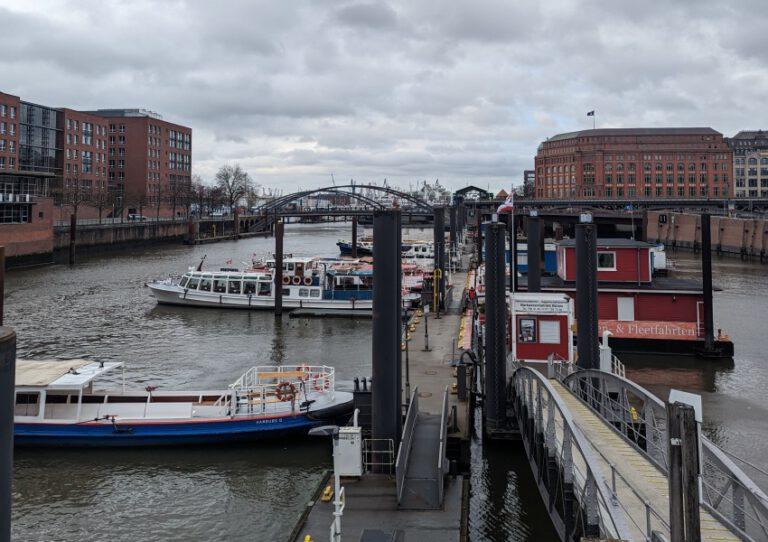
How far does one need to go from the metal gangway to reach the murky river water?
2.05 metres

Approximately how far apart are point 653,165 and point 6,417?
17658cm

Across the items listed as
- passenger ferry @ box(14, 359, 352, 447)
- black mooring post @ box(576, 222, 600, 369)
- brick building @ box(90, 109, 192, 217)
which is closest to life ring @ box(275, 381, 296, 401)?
passenger ferry @ box(14, 359, 352, 447)

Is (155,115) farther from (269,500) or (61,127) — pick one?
(269,500)

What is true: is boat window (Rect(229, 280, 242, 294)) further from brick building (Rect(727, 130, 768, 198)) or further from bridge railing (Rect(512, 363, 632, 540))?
brick building (Rect(727, 130, 768, 198))

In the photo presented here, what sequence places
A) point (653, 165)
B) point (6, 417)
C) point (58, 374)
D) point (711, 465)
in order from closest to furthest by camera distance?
point (6, 417) → point (711, 465) → point (58, 374) → point (653, 165)

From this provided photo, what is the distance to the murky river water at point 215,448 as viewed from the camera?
1397cm

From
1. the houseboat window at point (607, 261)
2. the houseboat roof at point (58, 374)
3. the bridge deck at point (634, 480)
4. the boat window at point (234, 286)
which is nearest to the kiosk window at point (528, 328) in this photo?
the bridge deck at point (634, 480)

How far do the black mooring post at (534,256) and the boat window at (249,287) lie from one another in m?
22.8

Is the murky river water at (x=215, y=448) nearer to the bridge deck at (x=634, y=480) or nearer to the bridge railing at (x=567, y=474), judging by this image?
the bridge railing at (x=567, y=474)

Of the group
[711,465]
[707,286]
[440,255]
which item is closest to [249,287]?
[440,255]

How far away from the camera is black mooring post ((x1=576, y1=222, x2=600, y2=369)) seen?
682 inches

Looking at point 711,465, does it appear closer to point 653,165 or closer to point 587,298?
point 587,298

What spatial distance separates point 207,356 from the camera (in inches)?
1190

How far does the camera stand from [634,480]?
34.5 feet
